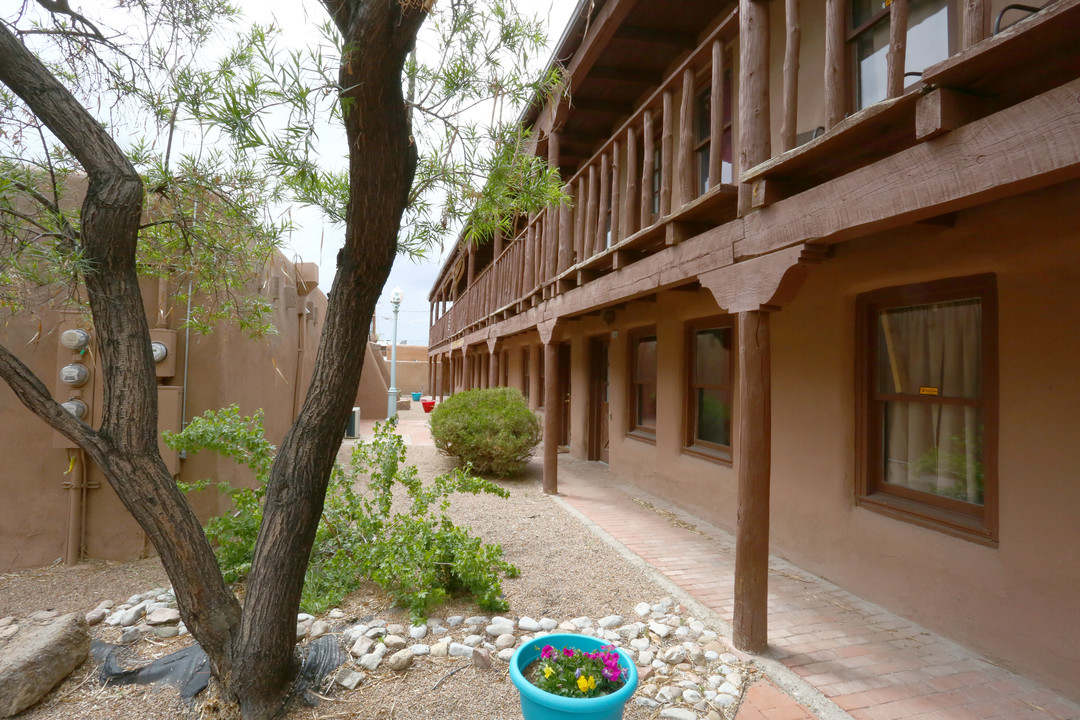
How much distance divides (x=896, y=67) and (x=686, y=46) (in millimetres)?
4746

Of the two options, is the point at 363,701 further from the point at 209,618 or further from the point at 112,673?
the point at 112,673

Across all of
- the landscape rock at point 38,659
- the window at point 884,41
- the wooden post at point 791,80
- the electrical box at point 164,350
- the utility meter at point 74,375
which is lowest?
the landscape rock at point 38,659

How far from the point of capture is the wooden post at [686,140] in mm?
4258

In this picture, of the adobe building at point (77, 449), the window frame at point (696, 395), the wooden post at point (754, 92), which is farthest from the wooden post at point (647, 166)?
the adobe building at point (77, 449)

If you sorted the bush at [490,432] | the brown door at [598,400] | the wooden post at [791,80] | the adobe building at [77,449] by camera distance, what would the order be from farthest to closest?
the brown door at [598,400] < the bush at [490,432] < the adobe building at [77,449] < the wooden post at [791,80]

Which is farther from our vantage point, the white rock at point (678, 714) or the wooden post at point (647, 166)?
the wooden post at point (647, 166)

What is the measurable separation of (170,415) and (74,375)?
2.45ft

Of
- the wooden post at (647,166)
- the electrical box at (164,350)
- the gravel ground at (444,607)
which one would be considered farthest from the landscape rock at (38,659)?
the wooden post at (647,166)

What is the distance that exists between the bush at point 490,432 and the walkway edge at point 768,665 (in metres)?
3.04

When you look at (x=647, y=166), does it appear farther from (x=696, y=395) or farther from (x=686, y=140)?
(x=696, y=395)

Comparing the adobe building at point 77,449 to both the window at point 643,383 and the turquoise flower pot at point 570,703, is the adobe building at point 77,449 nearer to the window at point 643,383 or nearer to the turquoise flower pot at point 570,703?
the turquoise flower pot at point 570,703

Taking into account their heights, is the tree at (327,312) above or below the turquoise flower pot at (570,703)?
above

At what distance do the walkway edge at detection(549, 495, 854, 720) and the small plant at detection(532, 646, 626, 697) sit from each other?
1.12 metres

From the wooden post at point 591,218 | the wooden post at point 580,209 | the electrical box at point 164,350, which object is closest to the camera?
the electrical box at point 164,350
